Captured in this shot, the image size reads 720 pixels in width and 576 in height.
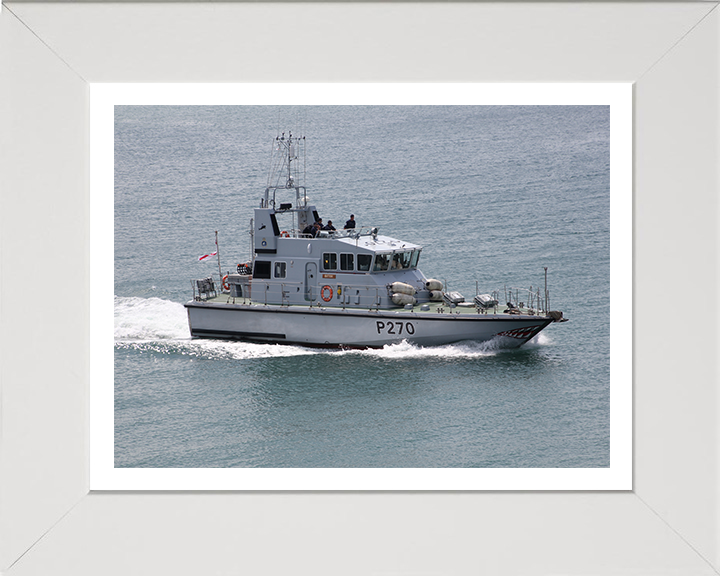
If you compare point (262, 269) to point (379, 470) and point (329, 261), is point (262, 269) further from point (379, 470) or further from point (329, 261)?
point (379, 470)

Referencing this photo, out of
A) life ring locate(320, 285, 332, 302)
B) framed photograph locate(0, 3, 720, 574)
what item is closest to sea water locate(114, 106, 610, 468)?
life ring locate(320, 285, 332, 302)

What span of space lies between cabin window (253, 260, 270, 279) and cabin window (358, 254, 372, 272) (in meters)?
1.36

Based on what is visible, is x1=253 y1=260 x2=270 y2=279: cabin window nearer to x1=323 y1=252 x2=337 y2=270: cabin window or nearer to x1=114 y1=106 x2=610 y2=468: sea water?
x1=323 y1=252 x2=337 y2=270: cabin window

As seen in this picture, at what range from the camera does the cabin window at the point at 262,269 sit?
13.2m

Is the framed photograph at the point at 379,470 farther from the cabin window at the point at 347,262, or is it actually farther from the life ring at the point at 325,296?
the life ring at the point at 325,296

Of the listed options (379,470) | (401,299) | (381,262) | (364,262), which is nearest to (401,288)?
(401,299)

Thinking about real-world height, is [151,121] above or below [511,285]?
above

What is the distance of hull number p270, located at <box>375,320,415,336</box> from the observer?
40.3 ft
